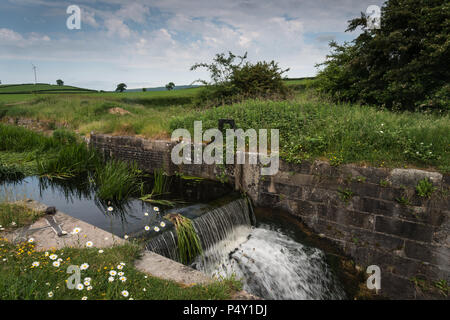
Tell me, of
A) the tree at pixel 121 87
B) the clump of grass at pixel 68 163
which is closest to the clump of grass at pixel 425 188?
the clump of grass at pixel 68 163

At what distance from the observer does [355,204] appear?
481 centimetres

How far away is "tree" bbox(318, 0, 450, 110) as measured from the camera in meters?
8.62

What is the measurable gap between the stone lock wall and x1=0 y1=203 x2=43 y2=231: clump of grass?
401cm

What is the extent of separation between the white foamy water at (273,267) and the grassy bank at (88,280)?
5.07ft

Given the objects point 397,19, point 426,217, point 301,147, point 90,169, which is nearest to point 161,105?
point 90,169

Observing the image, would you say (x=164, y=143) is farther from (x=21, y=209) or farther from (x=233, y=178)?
(x=21, y=209)

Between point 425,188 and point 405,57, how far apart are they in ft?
24.6

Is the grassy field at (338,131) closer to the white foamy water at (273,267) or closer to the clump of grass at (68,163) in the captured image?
the clump of grass at (68,163)

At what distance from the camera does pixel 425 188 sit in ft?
13.9

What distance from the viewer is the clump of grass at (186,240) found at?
4270mm

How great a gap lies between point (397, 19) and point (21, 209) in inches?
474

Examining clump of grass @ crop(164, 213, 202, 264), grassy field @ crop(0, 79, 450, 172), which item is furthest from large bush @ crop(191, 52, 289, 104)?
clump of grass @ crop(164, 213, 202, 264)

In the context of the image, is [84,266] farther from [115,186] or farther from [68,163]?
[68,163]

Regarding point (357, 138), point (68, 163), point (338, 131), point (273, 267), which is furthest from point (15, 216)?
point (357, 138)
